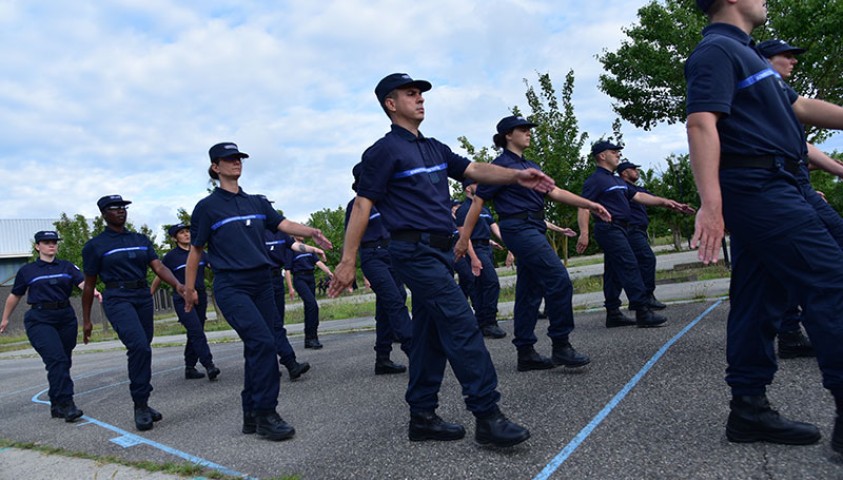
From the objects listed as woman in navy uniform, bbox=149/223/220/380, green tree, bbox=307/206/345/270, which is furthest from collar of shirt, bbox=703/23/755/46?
green tree, bbox=307/206/345/270

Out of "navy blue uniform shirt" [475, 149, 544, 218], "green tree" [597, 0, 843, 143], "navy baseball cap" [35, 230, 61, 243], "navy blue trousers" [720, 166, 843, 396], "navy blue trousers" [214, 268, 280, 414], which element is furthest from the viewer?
"green tree" [597, 0, 843, 143]

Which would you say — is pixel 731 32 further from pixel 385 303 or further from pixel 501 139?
pixel 385 303

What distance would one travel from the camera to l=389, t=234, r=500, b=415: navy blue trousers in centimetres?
351

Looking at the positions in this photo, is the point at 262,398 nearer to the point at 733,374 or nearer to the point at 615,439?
the point at 615,439

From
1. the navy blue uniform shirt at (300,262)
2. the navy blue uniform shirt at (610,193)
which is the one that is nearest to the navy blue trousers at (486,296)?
the navy blue uniform shirt at (610,193)

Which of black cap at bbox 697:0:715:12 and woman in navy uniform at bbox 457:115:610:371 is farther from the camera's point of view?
woman in navy uniform at bbox 457:115:610:371

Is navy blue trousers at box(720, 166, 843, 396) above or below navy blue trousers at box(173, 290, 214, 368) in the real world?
above

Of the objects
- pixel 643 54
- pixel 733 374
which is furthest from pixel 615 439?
pixel 643 54

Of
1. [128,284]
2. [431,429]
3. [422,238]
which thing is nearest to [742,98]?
[422,238]

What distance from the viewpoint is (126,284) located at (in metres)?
5.93

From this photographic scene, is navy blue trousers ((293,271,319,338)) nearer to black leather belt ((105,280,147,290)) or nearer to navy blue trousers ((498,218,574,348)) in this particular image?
black leather belt ((105,280,147,290))

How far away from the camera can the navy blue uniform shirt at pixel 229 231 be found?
190 inches

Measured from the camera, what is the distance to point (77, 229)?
27203mm

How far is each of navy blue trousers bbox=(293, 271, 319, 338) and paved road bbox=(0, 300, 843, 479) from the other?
218cm
